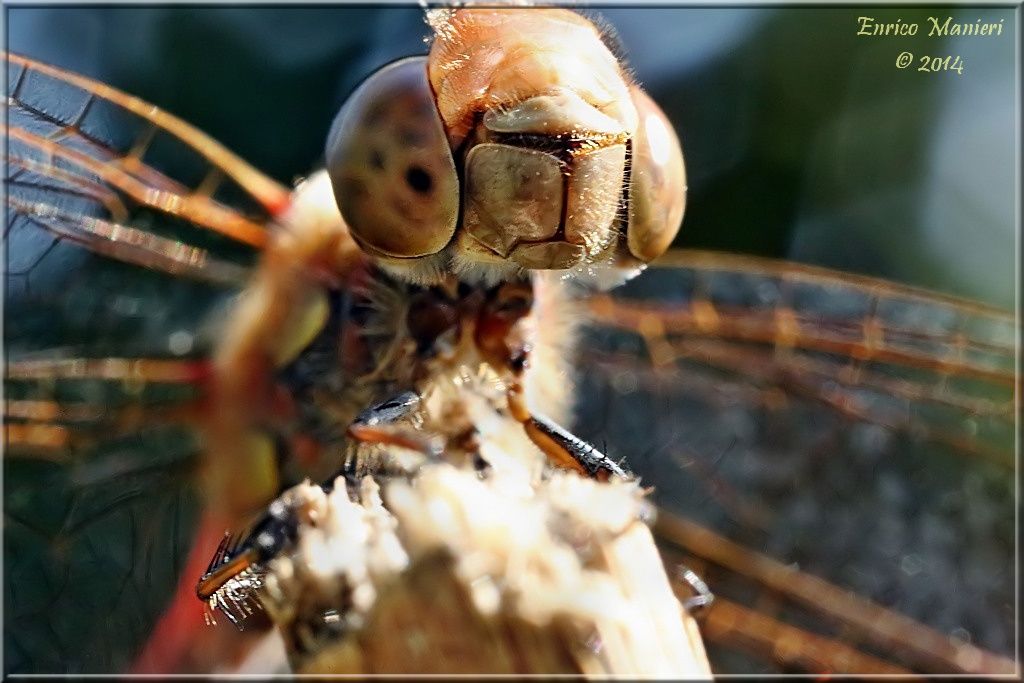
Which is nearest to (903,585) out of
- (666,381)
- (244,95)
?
(666,381)

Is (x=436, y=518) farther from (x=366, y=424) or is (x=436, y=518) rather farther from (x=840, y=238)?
(x=840, y=238)

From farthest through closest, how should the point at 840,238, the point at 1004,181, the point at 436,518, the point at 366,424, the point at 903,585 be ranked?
the point at 840,238 → the point at 1004,181 → the point at 903,585 → the point at 366,424 → the point at 436,518

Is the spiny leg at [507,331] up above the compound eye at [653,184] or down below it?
below

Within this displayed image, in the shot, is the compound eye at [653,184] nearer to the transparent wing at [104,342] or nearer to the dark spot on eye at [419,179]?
the dark spot on eye at [419,179]

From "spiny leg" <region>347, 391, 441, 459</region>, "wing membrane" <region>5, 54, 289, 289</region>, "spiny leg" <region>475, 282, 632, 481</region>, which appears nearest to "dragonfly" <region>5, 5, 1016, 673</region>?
"wing membrane" <region>5, 54, 289, 289</region>

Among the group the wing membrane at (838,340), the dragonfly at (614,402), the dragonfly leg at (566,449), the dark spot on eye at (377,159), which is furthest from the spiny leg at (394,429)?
the wing membrane at (838,340)

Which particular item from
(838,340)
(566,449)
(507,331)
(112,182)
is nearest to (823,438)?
(838,340)
